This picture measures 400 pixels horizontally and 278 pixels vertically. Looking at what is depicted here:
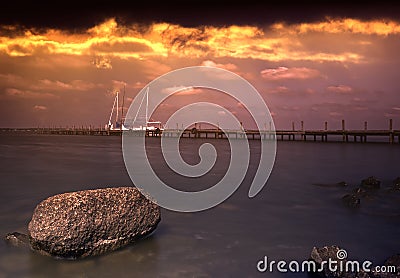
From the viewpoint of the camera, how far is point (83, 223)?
5.45 metres

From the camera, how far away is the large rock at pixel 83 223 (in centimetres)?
538

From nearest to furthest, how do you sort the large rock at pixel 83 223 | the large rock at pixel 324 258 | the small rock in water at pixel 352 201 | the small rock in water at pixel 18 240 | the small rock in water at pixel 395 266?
1. the small rock in water at pixel 395 266
2. the large rock at pixel 324 258
3. the large rock at pixel 83 223
4. the small rock in water at pixel 18 240
5. the small rock in water at pixel 352 201

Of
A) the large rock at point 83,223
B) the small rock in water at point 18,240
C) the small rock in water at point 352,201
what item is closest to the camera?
the large rock at point 83,223

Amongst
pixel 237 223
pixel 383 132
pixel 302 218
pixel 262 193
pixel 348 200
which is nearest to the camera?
pixel 237 223

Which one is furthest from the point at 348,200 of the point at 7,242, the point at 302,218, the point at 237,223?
the point at 7,242

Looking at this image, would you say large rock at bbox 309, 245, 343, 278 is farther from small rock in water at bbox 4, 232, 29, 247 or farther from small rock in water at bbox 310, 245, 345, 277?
small rock in water at bbox 4, 232, 29, 247

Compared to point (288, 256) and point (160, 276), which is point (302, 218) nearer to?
point (288, 256)

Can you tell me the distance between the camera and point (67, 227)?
5.36 m

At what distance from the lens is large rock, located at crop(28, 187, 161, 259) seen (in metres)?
5.38

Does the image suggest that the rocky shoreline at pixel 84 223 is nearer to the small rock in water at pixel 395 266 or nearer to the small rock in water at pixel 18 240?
the small rock in water at pixel 18 240

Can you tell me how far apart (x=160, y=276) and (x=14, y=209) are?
5938 mm

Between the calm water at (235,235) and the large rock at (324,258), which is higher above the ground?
the large rock at (324,258)

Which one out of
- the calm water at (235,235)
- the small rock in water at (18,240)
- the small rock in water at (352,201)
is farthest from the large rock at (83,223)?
the small rock in water at (352,201)

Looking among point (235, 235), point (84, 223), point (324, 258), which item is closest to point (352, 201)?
point (235, 235)
